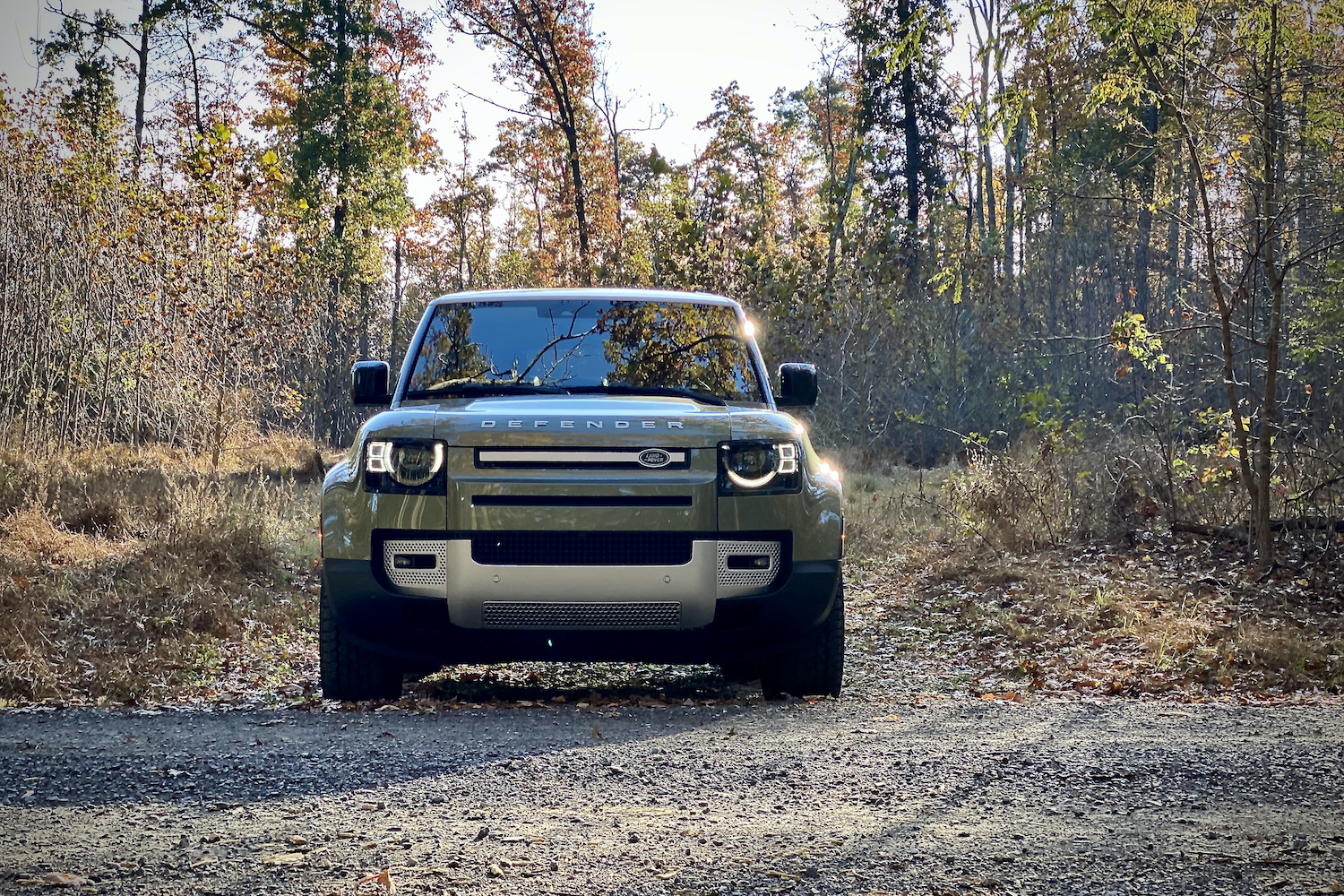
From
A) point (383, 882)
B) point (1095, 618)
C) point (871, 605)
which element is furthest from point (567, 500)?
point (871, 605)

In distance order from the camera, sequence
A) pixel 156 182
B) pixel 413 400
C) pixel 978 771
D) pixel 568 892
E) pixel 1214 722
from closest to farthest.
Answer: pixel 568 892, pixel 978 771, pixel 1214 722, pixel 413 400, pixel 156 182

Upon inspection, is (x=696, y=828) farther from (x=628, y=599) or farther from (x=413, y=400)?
(x=413, y=400)

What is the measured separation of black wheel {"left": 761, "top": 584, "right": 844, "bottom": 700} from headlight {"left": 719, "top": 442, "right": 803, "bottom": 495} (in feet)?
2.23

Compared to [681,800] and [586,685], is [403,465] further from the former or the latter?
[586,685]

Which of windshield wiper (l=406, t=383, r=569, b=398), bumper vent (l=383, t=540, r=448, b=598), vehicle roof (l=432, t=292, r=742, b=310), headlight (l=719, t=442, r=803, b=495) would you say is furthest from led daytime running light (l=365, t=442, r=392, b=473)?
vehicle roof (l=432, t=292, r=742, b=310)

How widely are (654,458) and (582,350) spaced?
4.38 ft

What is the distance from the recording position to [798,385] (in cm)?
696

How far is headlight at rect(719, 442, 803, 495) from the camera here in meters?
5.63

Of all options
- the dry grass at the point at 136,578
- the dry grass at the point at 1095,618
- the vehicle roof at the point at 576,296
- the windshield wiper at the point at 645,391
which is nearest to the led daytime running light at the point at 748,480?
the windshield wiper at the point at 645,391

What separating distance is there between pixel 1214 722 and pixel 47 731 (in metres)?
5.02

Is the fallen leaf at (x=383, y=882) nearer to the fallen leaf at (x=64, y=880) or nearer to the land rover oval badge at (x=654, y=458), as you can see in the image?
the fallen leaf at (x=64, y=880)

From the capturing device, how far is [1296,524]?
10.3 m

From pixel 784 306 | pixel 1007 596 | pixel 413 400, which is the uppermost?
pixel 784 306

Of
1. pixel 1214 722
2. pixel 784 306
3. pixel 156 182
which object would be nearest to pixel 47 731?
pixel 1214 722
